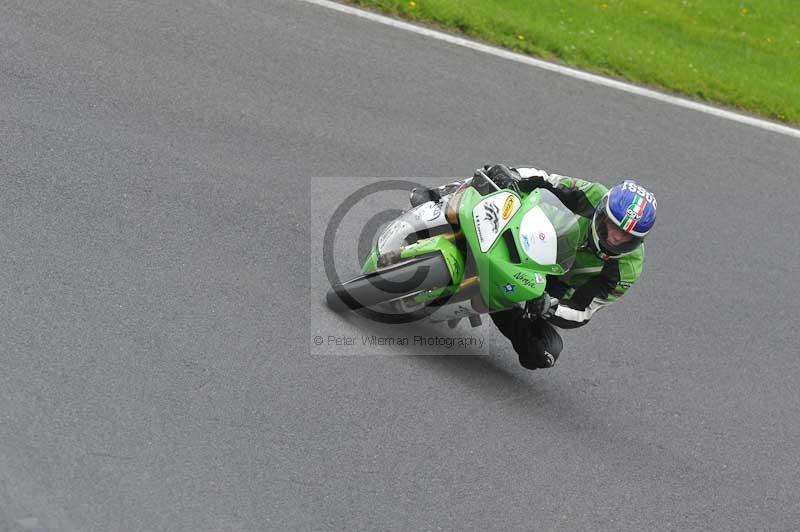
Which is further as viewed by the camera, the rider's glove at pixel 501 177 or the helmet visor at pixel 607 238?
the rider's glove at pixel 501 177

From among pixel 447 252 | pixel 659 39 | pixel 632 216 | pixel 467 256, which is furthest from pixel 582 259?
pixel 659 39

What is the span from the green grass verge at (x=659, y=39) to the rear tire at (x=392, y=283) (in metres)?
5.42

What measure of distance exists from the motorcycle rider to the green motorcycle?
20 centimetres

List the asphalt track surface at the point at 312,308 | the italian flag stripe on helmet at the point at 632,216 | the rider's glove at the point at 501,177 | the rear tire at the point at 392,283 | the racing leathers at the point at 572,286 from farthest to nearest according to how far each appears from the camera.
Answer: the racing leathers at the point at 572,286
the rider's glove at the point at 501,177
the rear tire at the point at 392,283
the italian flag stripe on helmet at the point at 632,216
the asphalt track surface at the point at 312,308

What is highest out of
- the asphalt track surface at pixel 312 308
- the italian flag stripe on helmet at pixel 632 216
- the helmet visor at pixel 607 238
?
the italian flag stripe on helmet at pixel 632 216

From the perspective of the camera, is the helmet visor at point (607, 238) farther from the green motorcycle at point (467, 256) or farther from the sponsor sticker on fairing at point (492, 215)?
the sponsor sticker on fairing at point (492, 215)

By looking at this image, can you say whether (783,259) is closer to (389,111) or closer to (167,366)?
(389,111)

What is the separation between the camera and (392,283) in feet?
21.7

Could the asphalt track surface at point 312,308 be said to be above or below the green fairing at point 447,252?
below

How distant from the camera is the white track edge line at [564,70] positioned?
11.2 metres

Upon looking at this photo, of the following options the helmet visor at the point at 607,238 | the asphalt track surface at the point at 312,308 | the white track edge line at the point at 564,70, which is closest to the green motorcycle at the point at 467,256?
the helmet visor at the point at 607,238

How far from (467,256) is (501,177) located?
2.01ft

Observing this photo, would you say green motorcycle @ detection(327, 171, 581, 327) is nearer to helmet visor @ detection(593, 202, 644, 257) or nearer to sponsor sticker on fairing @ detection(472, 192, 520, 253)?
sponsor sticker on fairing @ detection(472, 192, 520, 253)

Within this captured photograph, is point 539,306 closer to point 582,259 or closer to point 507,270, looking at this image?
point 507,270
